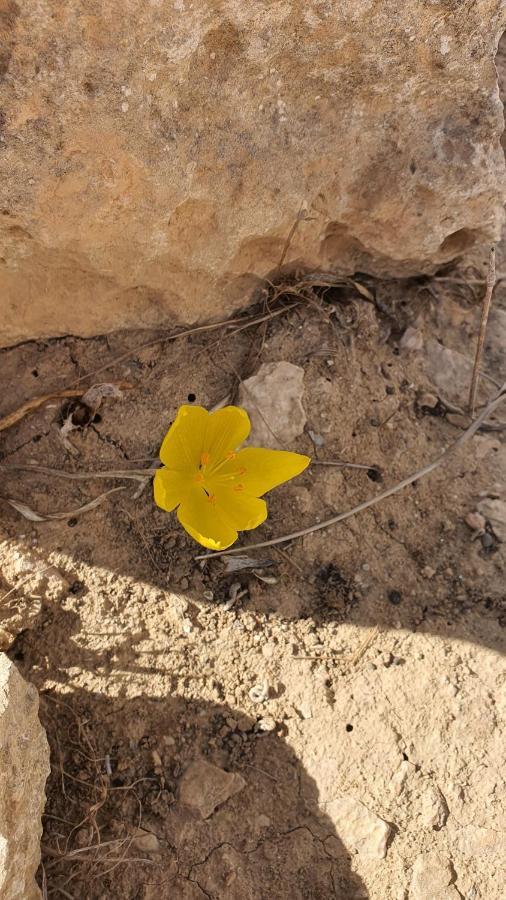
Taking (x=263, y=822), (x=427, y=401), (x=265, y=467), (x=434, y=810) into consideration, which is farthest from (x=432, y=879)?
(x=427, y=401)

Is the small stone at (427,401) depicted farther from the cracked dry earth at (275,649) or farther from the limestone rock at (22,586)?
the limestone rock at (22,586)

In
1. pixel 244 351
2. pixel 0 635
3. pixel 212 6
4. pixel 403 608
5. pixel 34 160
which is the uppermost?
pixel 212 6

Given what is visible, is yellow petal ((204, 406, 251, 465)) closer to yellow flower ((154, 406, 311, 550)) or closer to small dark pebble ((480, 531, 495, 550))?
yellow flower ((154, 406, 311, 550))

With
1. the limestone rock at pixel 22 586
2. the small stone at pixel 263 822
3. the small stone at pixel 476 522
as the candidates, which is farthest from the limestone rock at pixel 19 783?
the small stone at pixel 476 522

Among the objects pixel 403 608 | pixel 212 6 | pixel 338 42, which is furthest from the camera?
pixel 403 608

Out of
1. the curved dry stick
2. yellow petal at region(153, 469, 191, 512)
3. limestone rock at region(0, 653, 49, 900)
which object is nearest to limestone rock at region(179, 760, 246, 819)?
limestone rock at region(0, 653, 49, 900)

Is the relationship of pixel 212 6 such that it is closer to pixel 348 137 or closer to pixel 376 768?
pixel 348 137

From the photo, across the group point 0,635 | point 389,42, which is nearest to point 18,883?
point 0,635
